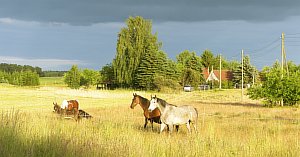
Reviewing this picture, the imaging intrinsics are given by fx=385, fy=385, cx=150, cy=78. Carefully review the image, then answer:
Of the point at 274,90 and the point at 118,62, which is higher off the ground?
the point at 118,62

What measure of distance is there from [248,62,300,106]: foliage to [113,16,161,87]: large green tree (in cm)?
4257

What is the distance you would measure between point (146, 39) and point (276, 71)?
46844 millimetres

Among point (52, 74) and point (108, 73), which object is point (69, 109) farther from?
point (52, 74)

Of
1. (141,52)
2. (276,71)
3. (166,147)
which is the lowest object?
(166,147)

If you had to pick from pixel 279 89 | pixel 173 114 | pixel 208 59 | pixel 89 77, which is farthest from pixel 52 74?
pixel 173 114

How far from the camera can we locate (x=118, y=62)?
80312 mm

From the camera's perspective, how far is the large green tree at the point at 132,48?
79.9 meters

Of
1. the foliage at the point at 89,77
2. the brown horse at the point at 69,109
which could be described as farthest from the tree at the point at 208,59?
the brown horse at the point at 69,109

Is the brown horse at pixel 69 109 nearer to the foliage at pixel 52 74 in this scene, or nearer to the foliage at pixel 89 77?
the foliage at pixel 89 77

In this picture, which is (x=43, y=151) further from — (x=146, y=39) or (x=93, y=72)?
(x=93, y=72)

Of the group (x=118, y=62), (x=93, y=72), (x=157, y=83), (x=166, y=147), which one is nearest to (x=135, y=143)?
(x=166, y=147)

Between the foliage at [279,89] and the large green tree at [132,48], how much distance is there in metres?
42.6

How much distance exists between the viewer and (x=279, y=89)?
37.7 meters

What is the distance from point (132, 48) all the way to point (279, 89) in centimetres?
4602
